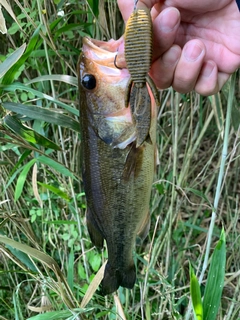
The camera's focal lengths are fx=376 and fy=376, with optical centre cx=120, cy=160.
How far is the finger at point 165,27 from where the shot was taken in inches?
33.3

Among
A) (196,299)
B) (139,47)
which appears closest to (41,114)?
(139,47)

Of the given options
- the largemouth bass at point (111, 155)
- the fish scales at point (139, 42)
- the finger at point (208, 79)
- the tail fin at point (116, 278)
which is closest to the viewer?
the fish scales at point (139, 42)

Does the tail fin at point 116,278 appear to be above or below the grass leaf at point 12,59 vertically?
below

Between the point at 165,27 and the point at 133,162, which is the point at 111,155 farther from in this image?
the point at 165,27

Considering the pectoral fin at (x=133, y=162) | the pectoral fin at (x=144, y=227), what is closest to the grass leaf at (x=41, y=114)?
the pectoral fin at (x=133, y=162)

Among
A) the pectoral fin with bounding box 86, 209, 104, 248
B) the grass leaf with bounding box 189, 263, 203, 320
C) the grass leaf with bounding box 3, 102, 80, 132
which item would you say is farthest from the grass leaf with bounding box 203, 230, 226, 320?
the grass leaf with bounding box 3, 102, 80, 132

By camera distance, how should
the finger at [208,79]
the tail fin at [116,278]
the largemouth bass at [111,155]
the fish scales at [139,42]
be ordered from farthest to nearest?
1. the tail fin at [116,278]
2. the finger at [208,79]
3. the largemouth bass at [111,155]
4. the fish scales at [139,42]

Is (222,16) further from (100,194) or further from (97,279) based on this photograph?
(97,279)

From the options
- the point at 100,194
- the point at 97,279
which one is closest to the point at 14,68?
the point at 100,194

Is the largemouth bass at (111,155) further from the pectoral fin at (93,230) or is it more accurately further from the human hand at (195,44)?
the human hand at (195,44)

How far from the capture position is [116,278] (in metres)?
1.17

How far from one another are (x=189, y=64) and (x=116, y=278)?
677 mm

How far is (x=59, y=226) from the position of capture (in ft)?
5.83

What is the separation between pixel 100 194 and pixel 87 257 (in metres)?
0.74
